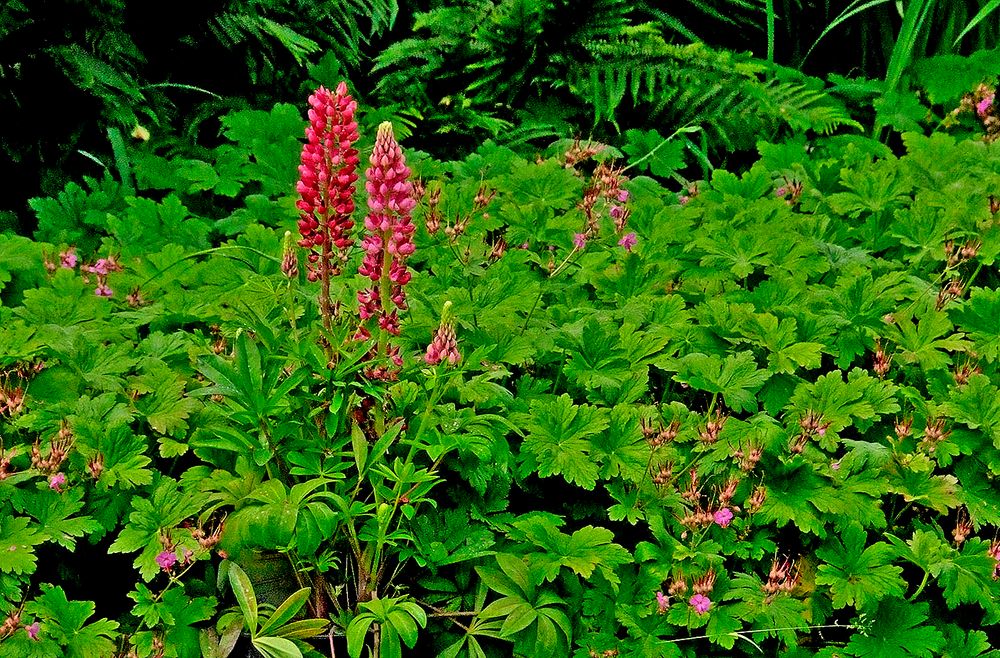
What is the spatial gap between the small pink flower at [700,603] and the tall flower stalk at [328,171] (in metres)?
0.95

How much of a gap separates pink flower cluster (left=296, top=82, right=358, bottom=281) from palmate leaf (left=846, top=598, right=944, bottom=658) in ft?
4.53

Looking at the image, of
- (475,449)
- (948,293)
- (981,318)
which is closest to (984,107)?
(948,293)

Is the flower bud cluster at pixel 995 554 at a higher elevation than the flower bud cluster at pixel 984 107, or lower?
lower

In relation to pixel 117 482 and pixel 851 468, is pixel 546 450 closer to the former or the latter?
pixel 851 468

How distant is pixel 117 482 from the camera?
2.11 meters

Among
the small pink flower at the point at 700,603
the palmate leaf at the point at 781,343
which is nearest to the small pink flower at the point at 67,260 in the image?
the palmate leaf at the point at 781,343

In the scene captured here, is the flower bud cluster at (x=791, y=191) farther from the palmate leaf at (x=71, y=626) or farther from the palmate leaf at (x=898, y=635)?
the palmate leaf at (x=71, y=626)

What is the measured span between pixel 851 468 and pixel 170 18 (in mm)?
2981

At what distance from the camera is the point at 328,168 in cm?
200

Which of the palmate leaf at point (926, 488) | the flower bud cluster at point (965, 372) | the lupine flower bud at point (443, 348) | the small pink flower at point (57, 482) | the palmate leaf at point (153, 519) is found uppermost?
the lupine flower bud at point (443, 348)

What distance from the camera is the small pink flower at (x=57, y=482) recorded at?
2.05m

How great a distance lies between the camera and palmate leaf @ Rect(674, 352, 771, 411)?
243 cm

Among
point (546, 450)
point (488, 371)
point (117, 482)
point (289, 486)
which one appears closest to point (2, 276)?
point (117, 482)

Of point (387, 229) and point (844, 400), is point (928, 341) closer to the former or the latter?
point (844, 400)
